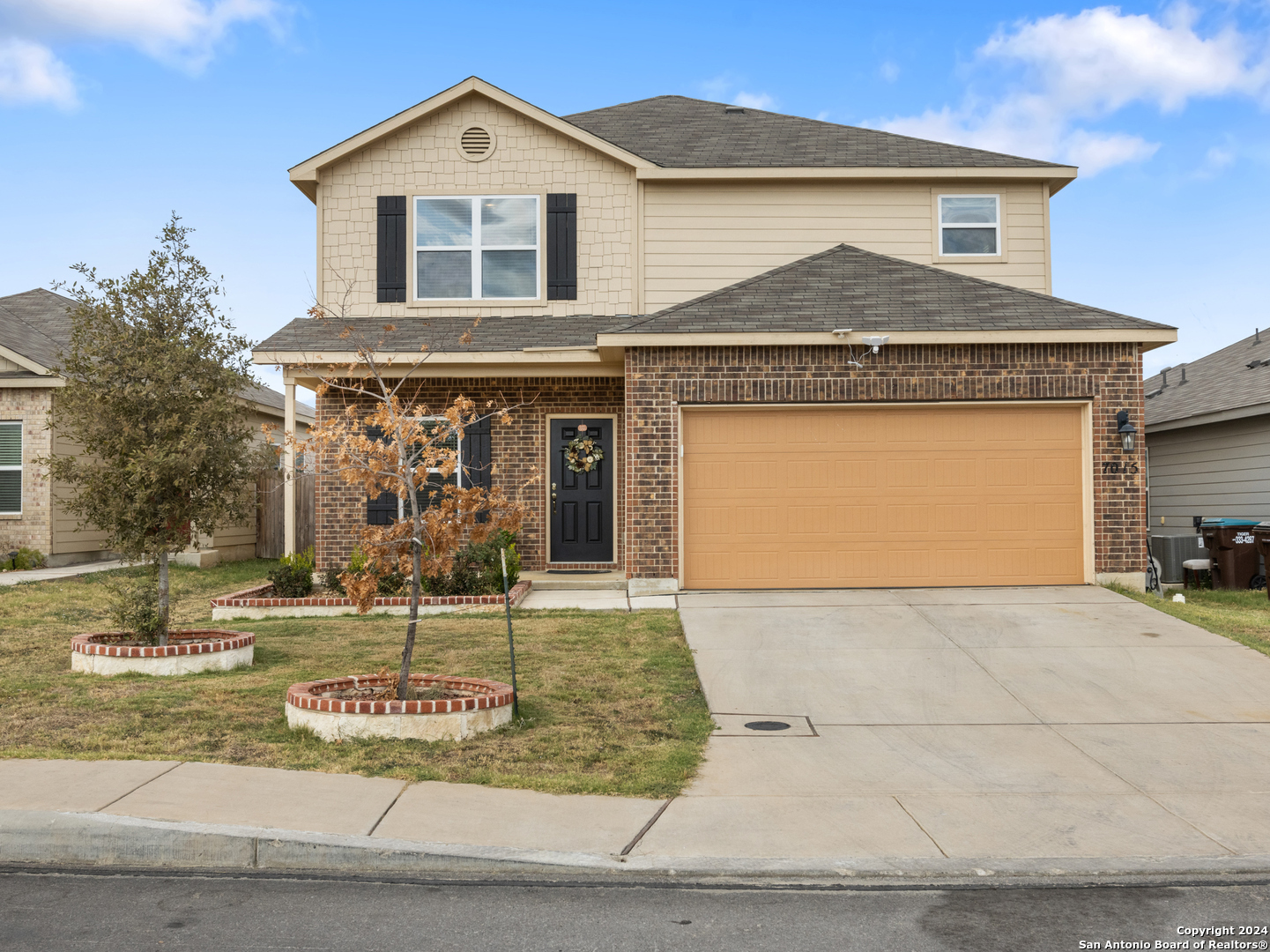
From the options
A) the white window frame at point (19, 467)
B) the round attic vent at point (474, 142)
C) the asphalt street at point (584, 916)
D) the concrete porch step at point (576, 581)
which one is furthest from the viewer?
the white window frame at point (19, 467)

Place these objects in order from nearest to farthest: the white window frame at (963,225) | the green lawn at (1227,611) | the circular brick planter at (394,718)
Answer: the circular brick planter at (394,718) → the green lawn at (1227,611) → the white window frame at (963,225)

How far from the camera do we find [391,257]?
14844 millimetres

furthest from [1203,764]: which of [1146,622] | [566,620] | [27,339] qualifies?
[27,339]

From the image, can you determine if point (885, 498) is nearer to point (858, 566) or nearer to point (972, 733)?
point (858, 566)

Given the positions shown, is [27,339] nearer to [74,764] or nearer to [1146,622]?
[74,764]

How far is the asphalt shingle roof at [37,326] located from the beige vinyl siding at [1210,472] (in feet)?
51.5

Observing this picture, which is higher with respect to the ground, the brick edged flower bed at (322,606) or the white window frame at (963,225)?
the white window frame at (963,225)

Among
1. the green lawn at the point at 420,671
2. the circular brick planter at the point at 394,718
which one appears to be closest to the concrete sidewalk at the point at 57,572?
the green lawn at the point at 420,671

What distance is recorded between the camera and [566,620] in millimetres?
10852

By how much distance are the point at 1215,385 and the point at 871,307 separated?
30.5 ft

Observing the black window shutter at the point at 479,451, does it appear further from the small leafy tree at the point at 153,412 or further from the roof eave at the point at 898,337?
the small leafy tree at the point at 153,412

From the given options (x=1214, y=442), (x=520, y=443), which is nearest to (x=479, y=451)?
(x=520, y=443)

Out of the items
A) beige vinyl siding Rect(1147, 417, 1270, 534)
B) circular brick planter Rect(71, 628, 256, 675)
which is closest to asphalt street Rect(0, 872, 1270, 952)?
circular brick planter Rect(71, 628, 256, 675)

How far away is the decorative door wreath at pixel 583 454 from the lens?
578 inches
